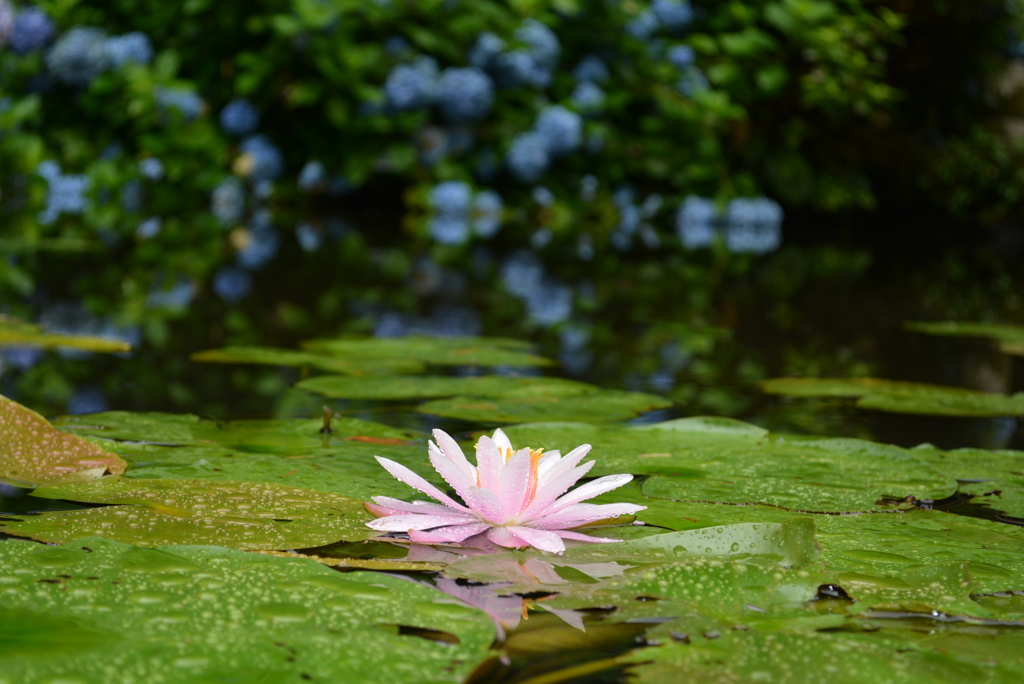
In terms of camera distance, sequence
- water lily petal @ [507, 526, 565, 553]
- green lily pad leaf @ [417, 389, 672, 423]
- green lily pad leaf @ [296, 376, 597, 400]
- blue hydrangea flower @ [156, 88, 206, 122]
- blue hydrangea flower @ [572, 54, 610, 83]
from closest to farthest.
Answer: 1. water lily petal @ [507, 526, 565, 553]
2. green lily pad leaf @ [417, 389, 672, 423]
3. green lily pad leaf @ [296, 376, 597, 400]
4. blue hydrangea flower @ [156, 88, 206, 122]
5. blue hydrangea flower @ [572, 54, 610, 83]

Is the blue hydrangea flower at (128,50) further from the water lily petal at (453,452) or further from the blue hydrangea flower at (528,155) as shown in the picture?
the water lily petal at (453,452)

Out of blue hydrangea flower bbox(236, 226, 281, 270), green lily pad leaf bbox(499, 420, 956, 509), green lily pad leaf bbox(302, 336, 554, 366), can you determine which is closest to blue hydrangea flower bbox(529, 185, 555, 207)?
blue hydrangea flower bbox(236, 226, 281, 270)

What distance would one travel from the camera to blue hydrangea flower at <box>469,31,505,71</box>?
16.5ft

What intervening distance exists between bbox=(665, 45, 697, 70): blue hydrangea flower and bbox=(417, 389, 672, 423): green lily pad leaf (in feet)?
13.5

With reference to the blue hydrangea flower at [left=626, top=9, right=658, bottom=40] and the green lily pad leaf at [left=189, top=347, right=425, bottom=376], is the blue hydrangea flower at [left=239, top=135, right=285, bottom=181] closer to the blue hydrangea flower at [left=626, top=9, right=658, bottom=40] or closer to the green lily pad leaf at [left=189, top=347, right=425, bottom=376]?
the blue hydrangea flower at [left=626, top=9, right=658, bottom=40]

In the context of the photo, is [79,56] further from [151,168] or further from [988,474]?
[988,474]

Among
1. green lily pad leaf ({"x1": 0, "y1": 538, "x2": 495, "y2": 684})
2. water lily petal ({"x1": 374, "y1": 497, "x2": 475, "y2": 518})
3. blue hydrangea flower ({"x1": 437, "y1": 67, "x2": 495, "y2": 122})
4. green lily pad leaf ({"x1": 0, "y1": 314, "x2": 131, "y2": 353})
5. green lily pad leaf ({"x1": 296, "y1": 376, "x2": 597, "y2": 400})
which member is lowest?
green lily pad leaf ({"x1": 0, "y1": 538, "x2": 495, "y2": 684})

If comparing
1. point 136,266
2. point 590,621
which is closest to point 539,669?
point 590,621

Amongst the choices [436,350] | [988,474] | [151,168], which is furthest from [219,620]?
[151,168]

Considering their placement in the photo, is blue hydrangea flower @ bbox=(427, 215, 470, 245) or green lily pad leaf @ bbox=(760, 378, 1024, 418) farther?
blue hydrangea flower @ bbox=(427, 215, 470, 245)

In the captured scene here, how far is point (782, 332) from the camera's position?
2367 mm

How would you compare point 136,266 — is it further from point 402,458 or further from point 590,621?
point 590,621

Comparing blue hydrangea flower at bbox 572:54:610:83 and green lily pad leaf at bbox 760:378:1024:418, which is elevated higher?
blue hydrangea flower at bbox 572:54:610:83

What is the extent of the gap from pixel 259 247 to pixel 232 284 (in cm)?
94
